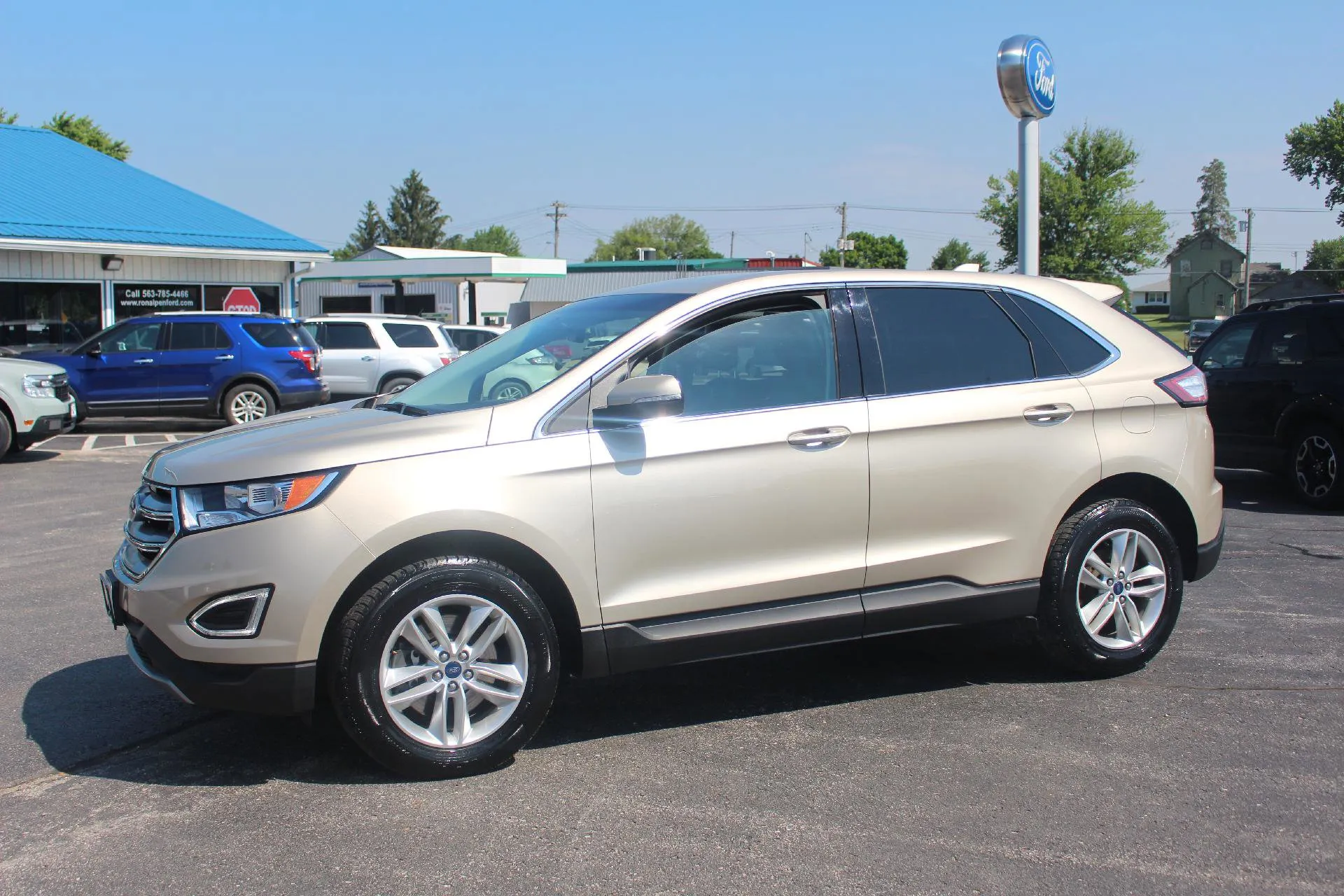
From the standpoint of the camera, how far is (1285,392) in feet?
32.9

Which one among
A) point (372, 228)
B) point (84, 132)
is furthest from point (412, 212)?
point (84, 132)

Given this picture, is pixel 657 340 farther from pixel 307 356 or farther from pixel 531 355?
pixel 307 356

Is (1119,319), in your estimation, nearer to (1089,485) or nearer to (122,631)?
(1089,485)

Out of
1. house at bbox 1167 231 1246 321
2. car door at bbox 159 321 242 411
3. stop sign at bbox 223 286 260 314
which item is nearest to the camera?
car door at bbox 159 321 242 411

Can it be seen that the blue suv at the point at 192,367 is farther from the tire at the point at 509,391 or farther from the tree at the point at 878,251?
the tree at the point at 878,251

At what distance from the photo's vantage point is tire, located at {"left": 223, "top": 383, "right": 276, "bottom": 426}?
1772 cm

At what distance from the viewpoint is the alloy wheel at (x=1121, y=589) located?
16.5ft

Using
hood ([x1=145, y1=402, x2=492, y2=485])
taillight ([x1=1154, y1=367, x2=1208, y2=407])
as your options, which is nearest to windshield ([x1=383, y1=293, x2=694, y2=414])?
hood ([x1=145, y1=402, x2=492, y2=485])

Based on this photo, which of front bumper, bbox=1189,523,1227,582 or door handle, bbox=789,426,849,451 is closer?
door handle, bbox=789,426,849,451

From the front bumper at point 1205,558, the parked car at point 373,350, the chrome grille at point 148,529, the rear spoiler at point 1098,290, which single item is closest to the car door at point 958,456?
the rear spoiler at point 1098,290

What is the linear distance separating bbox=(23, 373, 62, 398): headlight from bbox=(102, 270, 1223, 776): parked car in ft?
33.0

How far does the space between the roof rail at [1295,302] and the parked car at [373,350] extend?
12.9 metres

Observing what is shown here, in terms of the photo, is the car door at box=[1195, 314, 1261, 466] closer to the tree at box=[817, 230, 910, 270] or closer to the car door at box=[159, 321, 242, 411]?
the car door at box=[159, 321, 242, 411]

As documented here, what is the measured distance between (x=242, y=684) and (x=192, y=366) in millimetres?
15090
